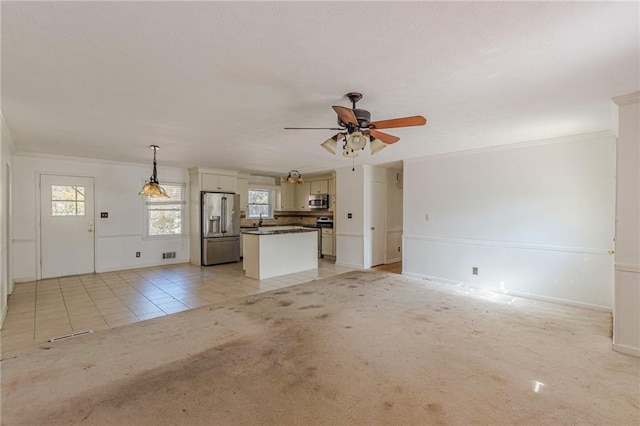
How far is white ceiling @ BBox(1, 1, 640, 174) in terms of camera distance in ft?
5.03

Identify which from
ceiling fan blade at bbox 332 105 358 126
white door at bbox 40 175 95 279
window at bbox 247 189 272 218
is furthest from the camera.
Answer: window at bbox 247 189 272 218

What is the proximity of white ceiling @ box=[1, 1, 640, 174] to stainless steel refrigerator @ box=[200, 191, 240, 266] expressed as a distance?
3.38 metres

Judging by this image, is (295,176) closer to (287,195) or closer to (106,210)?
(287,195)

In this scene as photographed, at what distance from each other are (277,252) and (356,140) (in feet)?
12.3

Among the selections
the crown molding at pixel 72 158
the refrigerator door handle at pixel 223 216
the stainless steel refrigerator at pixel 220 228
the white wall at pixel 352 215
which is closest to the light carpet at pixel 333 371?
the white wall at pixel 352 215

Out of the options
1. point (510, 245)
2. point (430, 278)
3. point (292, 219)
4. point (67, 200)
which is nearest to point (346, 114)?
point (510, 245)

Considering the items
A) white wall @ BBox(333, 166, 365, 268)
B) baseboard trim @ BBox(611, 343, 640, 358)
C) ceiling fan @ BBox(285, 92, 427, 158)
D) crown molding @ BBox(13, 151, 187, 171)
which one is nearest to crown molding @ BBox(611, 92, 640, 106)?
ceiling fan @ BBox(285, 92, 427, 158)

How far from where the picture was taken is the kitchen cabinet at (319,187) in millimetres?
8258

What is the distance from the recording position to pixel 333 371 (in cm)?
242

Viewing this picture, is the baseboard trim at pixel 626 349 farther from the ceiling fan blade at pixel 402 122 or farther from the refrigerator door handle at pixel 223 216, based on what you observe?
the refrigerator door handle at pixel 223 216

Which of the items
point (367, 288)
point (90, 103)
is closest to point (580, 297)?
point (367, 288)

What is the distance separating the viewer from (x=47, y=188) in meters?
5.56

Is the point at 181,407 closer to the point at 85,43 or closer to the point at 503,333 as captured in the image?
the point at 85,43

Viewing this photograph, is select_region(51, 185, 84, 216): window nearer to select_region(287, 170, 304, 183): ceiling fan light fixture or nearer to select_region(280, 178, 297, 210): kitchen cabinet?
select_region(287, 170, 304, 183): ceiling fan light fixture
